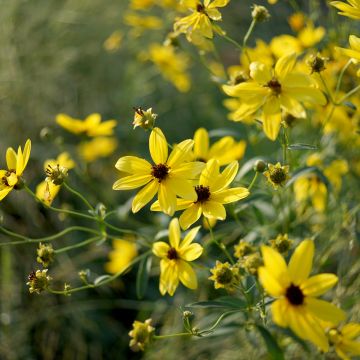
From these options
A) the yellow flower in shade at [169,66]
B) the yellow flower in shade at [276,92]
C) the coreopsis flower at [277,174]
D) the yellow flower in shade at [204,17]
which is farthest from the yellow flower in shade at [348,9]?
the yellow flower in shade at [169,66]

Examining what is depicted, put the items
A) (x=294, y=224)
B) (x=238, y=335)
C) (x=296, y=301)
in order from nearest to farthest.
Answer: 1. (x=296, y=301)
2. (x=294, y=224)
3. (x=238, y=335)

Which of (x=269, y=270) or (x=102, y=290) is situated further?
(x=102, y=290)

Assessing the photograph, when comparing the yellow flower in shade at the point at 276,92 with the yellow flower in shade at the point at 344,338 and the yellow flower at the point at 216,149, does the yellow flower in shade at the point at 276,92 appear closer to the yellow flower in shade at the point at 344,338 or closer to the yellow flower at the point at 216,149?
the yellow flower at the point at 216,149

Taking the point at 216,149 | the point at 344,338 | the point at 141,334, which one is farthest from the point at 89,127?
the point at 344,338

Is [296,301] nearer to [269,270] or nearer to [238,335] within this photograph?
[269,270]

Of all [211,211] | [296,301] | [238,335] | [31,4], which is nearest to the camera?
[296,301]

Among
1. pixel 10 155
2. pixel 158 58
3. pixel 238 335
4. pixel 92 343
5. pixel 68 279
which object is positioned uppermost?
pixel 10 155

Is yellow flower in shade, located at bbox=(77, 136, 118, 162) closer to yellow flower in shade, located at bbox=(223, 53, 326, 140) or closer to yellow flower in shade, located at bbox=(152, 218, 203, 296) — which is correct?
yellow flower in shade, located at bbox=(152, 218, 203, 296)

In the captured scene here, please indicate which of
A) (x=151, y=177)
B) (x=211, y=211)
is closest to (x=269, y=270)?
(x=211, y=211)
